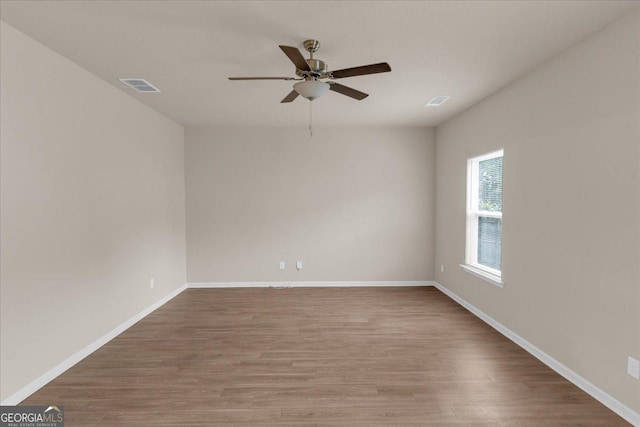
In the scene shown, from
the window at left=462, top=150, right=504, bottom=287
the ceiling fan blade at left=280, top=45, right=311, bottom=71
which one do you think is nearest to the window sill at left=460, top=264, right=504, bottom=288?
the window at left=462, top=150, right=504, bottom=287

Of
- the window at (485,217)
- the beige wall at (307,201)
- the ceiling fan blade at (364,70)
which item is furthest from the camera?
the beige wall at (307,201)

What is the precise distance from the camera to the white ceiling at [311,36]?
1.99 metres

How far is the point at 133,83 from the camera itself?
10.6 feet

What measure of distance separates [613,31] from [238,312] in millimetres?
4374

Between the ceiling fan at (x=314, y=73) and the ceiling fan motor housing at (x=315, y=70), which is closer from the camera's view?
the ceiling fan at (x=314, y=73)

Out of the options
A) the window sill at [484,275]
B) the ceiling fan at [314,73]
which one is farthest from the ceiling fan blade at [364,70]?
the window sill at [484,275]

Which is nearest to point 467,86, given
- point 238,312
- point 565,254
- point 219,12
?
point 565,254

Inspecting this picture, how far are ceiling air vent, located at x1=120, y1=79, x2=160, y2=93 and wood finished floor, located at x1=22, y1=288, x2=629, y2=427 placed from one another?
2.63 metres

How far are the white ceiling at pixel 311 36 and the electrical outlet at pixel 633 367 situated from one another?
87.1 inches

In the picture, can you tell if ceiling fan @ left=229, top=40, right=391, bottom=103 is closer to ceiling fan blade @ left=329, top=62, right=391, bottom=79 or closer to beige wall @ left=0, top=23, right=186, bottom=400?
ceiling fan blade @ left=329, top=62, right=391, bottom=79

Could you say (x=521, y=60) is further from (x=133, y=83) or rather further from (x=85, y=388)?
(x=85, y=388)

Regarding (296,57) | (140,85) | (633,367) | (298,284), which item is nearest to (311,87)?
(296,57)

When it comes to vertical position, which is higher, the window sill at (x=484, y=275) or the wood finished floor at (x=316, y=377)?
the window sill at (x=484, y=275)

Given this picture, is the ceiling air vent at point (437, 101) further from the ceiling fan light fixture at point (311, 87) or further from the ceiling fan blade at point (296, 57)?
the ceiling fan blade at point (296, 57)
